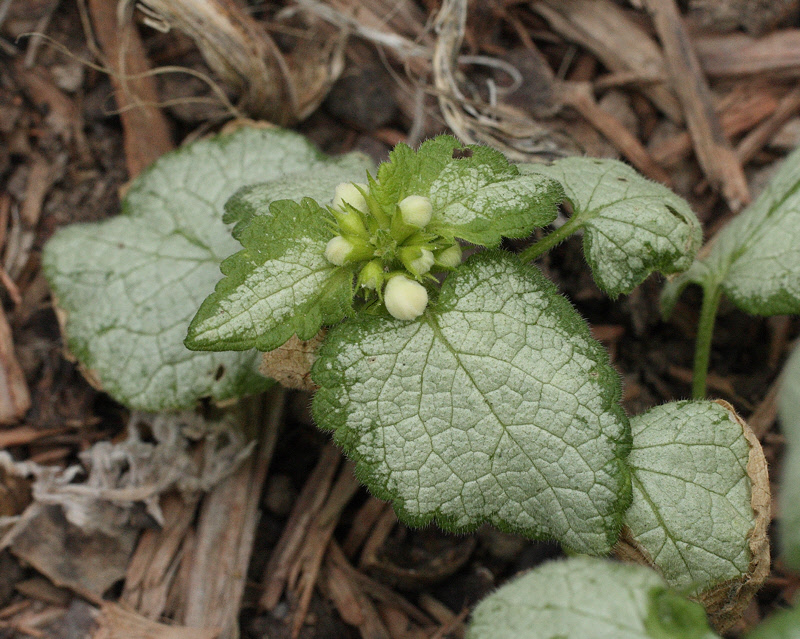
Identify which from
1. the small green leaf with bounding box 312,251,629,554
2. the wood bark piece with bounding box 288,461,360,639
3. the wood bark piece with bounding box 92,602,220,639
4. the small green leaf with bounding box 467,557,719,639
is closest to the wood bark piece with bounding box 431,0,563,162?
the small green leaf with bounding box 312,251,629,554

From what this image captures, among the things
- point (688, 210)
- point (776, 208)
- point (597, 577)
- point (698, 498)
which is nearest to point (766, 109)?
point (776, 208)

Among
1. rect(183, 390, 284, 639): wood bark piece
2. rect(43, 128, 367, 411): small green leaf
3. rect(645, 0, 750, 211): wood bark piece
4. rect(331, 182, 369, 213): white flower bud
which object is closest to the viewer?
rect(331, 182, 369, 213): white flower bud

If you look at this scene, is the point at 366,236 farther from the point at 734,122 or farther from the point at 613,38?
the point at 734,122

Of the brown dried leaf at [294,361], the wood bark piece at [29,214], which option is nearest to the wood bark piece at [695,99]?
the brown dried leaf at [294,361]

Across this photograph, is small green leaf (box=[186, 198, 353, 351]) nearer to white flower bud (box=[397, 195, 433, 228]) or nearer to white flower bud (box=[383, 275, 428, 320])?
white flower bud (box=[383, 275, 428, 320])

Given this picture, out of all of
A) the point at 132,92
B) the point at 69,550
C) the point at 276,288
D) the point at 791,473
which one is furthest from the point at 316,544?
the point at 132,92

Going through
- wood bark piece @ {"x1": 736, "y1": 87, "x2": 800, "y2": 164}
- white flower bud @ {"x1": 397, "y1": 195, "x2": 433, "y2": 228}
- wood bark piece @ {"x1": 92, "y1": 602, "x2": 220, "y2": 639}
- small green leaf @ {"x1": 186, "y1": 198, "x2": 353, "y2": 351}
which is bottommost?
wood bark piece @ {"x1": 92, "y1": 602, "x2": 220, "y2": 639}
